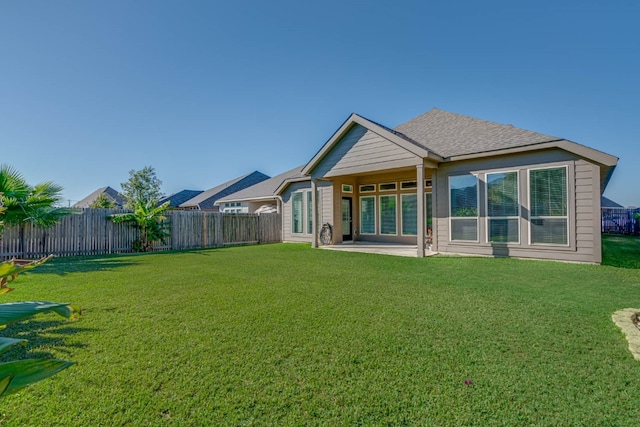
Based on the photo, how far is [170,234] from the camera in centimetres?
1309

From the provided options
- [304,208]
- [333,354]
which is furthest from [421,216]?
[333,354]

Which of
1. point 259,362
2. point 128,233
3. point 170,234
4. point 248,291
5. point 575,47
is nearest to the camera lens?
point 259,362

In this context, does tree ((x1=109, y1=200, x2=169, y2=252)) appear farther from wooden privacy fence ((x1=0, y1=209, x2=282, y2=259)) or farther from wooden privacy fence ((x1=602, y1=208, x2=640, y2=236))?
wooden privacy fence ((x1=602, y1=208, x2=640, y2=236))

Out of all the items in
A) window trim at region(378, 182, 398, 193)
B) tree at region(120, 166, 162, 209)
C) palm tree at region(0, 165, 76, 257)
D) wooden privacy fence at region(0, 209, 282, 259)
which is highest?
tree at region(120, 166, 162, 209)

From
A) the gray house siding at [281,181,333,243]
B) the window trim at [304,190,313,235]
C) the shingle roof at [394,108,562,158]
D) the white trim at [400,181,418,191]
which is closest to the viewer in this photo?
the shingle roof at [394,108,562,158]

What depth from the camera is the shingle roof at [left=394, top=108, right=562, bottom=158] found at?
9.15 metres

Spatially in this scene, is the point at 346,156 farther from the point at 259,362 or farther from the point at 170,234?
the point at 259,362

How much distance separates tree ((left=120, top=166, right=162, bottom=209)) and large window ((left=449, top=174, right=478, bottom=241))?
33.6 meters

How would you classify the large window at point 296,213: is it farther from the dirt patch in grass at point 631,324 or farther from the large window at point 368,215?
the dirt patch in grass at point 631,324

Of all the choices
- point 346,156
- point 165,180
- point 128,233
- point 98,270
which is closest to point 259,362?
point 98,270

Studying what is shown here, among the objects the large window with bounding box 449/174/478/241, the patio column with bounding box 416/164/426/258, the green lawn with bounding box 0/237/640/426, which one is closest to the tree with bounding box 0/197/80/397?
the green lawn with bounding box 0/237/640/426

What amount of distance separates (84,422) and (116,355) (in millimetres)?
1011

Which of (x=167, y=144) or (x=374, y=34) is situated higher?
(x=374, y=34)

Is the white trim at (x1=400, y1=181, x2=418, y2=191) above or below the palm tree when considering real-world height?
above
